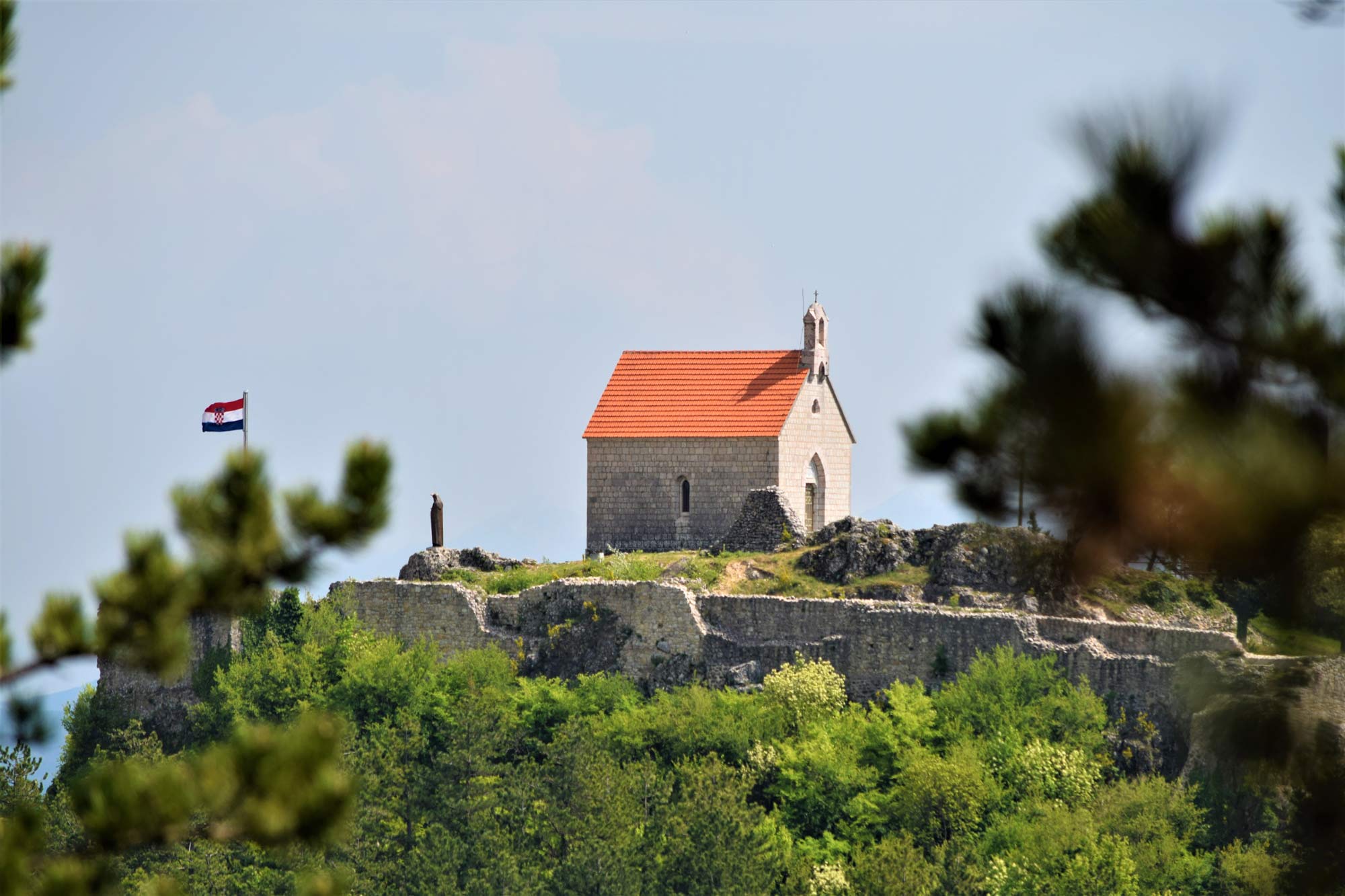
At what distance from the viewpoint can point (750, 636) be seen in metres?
40.4

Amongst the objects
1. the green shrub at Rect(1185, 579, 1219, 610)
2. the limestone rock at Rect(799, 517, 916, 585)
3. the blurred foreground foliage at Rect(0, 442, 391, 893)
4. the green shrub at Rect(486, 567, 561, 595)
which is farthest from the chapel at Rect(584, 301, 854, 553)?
the blurred foreground foliage at Rect(0, 442, 391, 893)

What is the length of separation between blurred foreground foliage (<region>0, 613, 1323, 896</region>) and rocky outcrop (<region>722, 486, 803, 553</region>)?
141 inches

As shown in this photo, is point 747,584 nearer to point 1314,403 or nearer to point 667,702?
point 667,702

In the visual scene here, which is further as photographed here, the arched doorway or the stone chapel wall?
the arched doorway

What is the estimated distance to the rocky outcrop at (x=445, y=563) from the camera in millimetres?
44219

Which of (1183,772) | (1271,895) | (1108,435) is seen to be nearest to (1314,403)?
(1108,435)

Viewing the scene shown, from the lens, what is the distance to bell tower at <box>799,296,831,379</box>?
160 ft

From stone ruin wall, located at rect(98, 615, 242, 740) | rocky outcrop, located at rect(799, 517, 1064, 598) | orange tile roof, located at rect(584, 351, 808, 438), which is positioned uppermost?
orange tile roof, located at rect(584, 351, 808, 438)

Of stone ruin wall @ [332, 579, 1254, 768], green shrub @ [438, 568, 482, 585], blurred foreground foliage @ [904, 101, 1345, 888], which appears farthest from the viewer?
green shrub @ [438, 568, 482, 585]

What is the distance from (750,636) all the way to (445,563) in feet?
21.7

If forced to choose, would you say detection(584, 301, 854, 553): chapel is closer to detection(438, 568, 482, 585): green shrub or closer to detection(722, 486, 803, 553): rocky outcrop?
detection(722, 486, 803, 553): rocky outcrop

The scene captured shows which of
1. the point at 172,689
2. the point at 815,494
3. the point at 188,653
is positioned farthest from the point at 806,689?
the point at 188,653

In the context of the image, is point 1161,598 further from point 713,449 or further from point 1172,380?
point 1172,380

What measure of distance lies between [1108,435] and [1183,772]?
20322 millimetres
